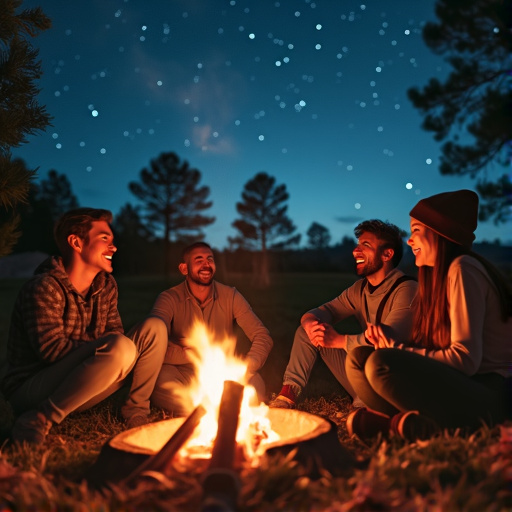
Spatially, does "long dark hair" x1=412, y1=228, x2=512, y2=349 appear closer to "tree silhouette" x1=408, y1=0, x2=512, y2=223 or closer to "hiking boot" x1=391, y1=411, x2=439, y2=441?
"hiking boot" x1=391, y1=411, x2=439, y2=441

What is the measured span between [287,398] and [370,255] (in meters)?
1.60

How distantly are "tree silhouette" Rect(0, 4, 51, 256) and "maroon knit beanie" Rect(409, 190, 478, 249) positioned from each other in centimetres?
346

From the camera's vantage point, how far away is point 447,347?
368cm

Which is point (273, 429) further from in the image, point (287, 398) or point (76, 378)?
point (76, 378)

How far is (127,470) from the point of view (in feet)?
9.64

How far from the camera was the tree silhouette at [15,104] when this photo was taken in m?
4.66

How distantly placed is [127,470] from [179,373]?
236cm

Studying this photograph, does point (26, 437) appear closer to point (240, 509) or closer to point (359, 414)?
point (240, 509)

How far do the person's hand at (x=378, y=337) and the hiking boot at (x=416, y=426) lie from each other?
53 cm

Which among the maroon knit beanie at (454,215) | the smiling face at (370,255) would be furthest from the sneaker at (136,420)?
the maroon knit beanie at (454,215)

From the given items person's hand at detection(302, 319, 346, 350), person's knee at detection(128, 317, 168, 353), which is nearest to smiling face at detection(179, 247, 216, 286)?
person's knee at detection(128, 317, 168, 353)

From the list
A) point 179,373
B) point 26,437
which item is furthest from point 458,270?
point 26,437

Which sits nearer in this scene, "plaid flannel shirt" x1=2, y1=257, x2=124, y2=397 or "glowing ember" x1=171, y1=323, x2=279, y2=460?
"glowing ember" x1=171, y1=323, x2=279, y2=460

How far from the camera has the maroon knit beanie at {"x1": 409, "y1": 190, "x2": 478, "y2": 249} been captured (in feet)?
12.3
